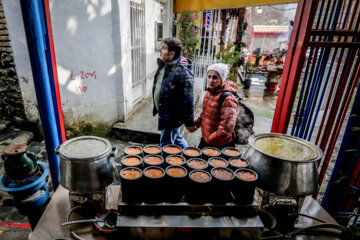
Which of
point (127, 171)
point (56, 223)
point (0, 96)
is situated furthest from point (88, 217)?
point (0, 96)

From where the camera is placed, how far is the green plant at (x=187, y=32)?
775cm

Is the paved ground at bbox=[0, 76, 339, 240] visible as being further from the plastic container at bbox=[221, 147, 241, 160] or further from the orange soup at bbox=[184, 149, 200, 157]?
the plastic container at bbox=[221, 147, 241, 160]

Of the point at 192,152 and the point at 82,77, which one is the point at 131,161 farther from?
the point at 82,77

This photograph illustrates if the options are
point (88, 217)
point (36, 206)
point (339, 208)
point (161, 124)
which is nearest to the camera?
point (88, 217)

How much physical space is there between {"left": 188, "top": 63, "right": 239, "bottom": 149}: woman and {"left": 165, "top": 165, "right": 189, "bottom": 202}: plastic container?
1.22 m

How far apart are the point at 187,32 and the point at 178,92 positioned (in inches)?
213

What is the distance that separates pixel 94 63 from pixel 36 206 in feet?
10.9

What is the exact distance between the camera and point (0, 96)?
181 inches

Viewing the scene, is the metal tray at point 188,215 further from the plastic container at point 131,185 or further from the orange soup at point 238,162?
the orange soup at point 238,162

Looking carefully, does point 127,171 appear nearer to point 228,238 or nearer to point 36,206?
point 228,238

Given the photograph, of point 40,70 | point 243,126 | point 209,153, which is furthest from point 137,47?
point 209,153

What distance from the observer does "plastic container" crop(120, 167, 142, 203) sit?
136cm

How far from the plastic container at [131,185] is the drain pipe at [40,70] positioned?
3.40 ft

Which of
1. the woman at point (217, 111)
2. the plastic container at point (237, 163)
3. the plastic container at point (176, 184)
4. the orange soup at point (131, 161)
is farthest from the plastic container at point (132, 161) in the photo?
the woman at point (217, 111)
